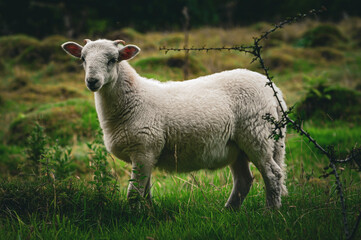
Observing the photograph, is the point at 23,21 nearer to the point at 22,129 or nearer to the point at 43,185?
the point at 22,129

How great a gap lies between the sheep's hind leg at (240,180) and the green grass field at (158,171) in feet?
0.40

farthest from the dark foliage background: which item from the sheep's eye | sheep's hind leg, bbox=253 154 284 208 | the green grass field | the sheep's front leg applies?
the sheep's front leg

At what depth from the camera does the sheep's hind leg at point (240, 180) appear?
13.1 ft

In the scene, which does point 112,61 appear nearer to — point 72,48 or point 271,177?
point 72,48

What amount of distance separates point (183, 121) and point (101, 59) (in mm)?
1117

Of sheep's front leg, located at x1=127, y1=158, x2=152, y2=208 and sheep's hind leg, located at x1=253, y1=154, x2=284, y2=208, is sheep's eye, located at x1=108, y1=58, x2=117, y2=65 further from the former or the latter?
sheep's hind leg, located at x1=253, y1=154, x2=284, y2=208

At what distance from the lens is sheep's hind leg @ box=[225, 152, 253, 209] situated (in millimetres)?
3994

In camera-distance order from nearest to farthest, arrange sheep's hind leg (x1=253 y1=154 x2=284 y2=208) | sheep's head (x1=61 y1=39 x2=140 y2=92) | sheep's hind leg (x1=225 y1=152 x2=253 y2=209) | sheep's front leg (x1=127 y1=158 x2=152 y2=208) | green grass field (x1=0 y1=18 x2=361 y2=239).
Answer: green grass field (x1=0 y1=18 x2=361 y2=239), sheep's front leg (x1=127 y1=158 x2=152 y2=208), sheep's head (x1=61 y1=39 x2=140 y2=92), sheep's hind leg (x1=253 y1=154 x2=284 y2=208), sheep's hind leg (x1=225 y1=152 x2=253 y2=209)

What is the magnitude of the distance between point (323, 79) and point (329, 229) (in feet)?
19.2

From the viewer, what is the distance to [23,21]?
1927 centimetres

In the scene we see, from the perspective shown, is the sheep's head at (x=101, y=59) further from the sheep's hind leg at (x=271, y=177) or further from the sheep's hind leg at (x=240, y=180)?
the sheep's hind leg at (x=271, y=177)

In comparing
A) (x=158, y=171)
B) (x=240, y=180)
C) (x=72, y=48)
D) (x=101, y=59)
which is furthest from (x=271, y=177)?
(x=158, y=171)

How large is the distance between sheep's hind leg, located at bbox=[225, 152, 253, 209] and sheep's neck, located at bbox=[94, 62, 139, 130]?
4.91 feet

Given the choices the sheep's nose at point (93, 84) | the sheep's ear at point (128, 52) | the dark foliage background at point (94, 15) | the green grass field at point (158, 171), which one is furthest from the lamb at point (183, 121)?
the dark foliage background at point (94, 15)
